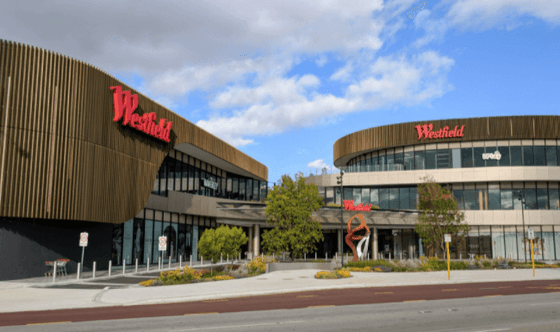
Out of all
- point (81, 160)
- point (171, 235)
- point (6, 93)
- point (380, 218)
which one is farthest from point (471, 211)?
point (6, 93)

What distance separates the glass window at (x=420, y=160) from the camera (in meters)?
62.8

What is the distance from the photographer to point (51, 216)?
2762 cm

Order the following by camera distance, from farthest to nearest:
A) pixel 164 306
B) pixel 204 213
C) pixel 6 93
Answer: pixel 204 213 → pixel 6 93 → pixel 164 306

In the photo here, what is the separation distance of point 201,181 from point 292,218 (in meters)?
14.2

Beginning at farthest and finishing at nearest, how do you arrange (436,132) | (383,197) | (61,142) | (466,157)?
(383,197) → (436,132) → (466,157) → (61,142)

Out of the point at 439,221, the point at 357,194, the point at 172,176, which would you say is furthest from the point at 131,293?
the point at 357,194

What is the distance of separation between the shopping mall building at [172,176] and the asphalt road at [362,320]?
704 inches

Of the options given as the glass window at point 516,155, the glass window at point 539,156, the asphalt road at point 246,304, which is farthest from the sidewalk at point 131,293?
the glass window at point 539,156

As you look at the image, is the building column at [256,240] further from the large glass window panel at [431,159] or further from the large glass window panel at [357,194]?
the large glass window panel at [431,159]

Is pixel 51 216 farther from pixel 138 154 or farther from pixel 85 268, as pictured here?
pixel 138 154

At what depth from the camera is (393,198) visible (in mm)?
64250

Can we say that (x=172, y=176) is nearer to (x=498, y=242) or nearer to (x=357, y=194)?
(x=357, y=194)

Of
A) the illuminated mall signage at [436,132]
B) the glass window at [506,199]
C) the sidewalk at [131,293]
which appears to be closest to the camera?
the sidewalk at [131,293]

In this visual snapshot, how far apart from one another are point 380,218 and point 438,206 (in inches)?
397
